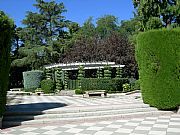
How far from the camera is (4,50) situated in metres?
9.12

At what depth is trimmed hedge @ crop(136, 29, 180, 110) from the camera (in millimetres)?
11703

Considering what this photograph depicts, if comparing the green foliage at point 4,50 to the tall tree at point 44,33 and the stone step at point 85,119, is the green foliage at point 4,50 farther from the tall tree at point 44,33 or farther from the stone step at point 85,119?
the tall tree at point 44,33

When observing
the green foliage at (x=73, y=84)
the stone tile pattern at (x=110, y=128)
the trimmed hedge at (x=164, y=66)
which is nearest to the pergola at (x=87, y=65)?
the green foliage at (x=73, y=84)

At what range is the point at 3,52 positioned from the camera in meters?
9.06

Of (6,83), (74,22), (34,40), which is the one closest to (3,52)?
(6,83)

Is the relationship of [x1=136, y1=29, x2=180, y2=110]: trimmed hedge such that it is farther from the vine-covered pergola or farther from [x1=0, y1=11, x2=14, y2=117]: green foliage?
the vine-covered pergola

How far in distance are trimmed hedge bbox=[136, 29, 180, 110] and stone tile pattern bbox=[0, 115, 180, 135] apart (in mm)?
1697

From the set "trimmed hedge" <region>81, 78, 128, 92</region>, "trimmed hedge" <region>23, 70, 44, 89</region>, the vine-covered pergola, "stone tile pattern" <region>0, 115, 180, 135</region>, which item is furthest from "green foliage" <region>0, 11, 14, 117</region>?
"trimmed hedge" <region>23, 70, 44, 89</region>

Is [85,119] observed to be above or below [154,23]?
below

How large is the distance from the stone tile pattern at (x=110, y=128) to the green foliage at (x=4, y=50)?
46.8 inches

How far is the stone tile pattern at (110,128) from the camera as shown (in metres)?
8.23

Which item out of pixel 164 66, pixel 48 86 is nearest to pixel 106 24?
pixel 48 86

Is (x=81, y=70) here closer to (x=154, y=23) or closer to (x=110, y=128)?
(x=154, y=23)

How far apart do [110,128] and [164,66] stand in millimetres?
4189
